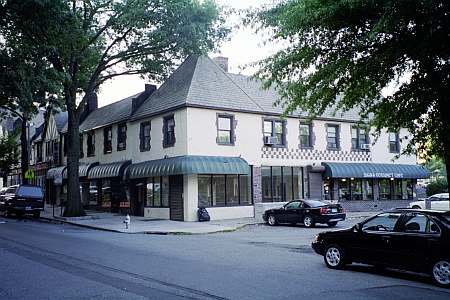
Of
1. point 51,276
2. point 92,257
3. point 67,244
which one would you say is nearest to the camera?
point 51,276

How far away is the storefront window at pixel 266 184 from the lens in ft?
96.4

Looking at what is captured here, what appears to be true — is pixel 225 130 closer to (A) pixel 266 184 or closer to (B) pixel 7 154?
(A) pixel 266 184

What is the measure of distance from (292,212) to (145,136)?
Answer: 11532 mm

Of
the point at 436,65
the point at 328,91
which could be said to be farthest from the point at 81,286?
the point at 436,65

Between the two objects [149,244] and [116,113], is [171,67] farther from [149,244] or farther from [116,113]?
[149,244]

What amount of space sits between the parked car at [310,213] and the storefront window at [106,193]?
14.5 m

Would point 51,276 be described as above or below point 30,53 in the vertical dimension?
below

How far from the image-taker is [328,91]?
11.9 metres

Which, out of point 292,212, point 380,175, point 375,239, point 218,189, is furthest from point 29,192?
point 375,239

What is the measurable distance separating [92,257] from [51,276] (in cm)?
278

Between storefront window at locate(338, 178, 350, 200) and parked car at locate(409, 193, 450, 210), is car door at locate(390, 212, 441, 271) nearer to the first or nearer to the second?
parked car at locate(409, 193, 450, 210)

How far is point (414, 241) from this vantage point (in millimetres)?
9719

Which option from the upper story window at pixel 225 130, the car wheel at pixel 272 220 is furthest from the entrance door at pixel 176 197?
the car wheel at pixel 272 220

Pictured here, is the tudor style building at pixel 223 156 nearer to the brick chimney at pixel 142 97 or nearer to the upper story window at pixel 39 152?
the brick chimney at pixel 142 97
